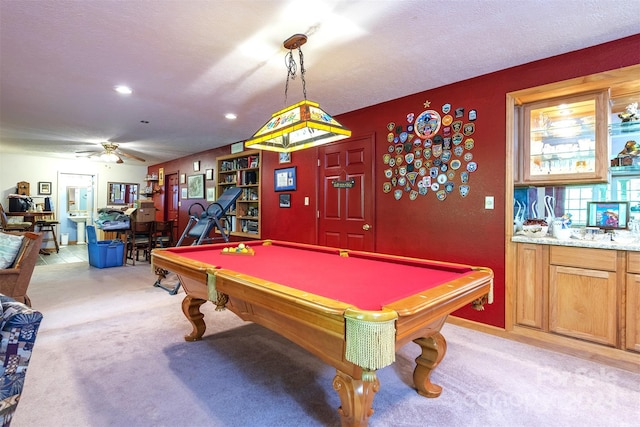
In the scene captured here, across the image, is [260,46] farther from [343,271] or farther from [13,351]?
[13,351]

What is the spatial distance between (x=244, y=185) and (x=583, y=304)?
493cm

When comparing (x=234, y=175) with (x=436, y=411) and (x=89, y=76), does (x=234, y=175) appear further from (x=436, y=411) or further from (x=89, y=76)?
(x=436, y=411)

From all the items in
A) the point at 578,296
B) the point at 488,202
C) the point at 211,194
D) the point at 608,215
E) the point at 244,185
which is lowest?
the point at 578,296

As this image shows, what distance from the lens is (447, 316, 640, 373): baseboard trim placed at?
2.22 metres

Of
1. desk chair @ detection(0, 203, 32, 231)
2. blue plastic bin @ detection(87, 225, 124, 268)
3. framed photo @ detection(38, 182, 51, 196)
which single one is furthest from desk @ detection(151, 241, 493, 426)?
framed photo @ detection(38, 182, 51, 196)

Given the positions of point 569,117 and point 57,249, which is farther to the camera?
point 57,249

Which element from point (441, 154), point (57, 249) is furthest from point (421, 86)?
point (57, 249)

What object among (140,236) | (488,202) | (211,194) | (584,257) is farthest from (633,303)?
(140,236)

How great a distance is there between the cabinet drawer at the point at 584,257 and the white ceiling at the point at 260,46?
1551 millimetres

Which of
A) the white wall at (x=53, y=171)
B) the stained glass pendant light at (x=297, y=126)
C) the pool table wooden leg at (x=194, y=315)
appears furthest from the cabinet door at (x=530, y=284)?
the white wall at (x=53, y=171)

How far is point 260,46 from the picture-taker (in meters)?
2.35

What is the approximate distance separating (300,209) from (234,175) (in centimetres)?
215

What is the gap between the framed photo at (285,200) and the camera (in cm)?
487

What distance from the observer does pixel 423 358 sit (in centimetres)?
187
